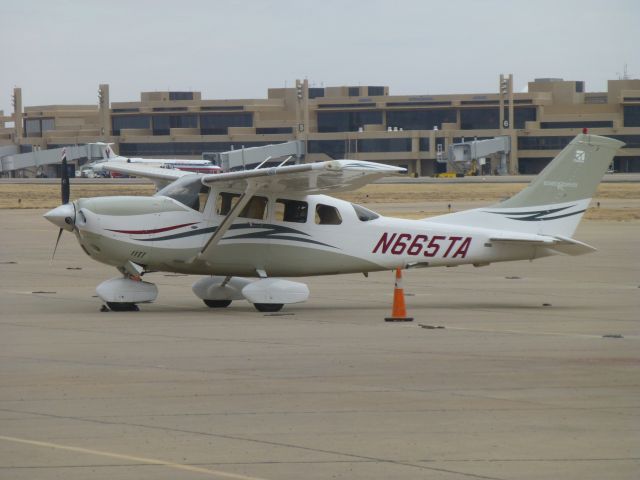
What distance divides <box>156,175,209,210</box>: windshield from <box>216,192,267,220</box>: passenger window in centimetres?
26

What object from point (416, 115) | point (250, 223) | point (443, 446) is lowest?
point (443, 446)

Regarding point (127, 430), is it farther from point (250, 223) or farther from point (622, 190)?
point (622, 190)

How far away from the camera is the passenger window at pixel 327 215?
17.6 metres

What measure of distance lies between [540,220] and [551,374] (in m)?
6.83

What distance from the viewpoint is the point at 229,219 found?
16828 mm

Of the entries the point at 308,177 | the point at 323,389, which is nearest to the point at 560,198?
the point at 308,177

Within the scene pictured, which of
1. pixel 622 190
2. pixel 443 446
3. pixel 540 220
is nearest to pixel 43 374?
pixel 443 446

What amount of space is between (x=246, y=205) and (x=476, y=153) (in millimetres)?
102213

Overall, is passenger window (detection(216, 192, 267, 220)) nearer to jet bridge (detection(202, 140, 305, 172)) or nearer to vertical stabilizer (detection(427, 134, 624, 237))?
vertical stabilizer (detection(427, 134, 624, 237))

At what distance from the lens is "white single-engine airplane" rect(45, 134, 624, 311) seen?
16672mm

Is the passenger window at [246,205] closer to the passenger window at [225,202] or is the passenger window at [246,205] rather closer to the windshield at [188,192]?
the passenger window at [225,202]

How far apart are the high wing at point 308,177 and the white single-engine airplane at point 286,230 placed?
28mm

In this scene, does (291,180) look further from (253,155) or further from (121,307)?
(253,155)

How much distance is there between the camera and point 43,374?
1135 cm
